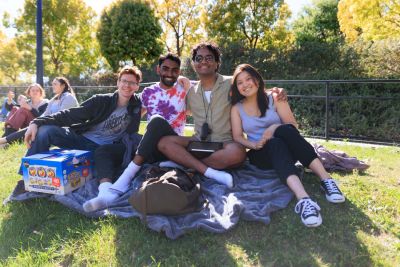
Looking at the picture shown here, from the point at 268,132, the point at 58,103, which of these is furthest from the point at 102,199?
the point at 58,103

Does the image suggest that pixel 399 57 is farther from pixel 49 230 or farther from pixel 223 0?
pixel 223 0

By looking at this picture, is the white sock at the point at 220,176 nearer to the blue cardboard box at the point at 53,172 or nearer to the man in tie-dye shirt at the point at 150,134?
the man in tie-dye shirt at the point at 150,134

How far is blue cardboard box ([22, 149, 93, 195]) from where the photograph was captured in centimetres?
328

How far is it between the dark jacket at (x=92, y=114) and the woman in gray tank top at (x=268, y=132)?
3.88 feet

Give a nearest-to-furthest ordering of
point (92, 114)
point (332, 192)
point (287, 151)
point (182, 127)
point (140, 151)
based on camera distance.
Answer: point (332, 192), point (287, 151), point (140, 151), point (92, 114), point (182, 127)

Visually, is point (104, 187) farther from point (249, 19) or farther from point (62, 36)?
point (62, 36)

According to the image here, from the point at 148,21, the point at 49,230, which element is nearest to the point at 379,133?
the point at 49,230

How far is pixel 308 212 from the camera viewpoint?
2.65 m

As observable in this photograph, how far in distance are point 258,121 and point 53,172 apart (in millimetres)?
2062

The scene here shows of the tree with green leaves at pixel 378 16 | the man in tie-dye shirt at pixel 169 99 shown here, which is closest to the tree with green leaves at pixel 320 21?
the tree with green leaves at pixel 378 16

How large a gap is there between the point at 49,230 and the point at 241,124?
2.05 meters

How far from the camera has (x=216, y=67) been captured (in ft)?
12.4

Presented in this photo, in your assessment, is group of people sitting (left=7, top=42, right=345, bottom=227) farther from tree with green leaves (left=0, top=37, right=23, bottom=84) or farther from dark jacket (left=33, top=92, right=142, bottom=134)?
tree with green leaves (left=0, top=37, right=23, bottom=84)

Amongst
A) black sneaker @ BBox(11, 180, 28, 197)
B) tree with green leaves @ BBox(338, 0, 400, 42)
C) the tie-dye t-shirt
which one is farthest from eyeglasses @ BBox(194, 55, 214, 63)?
tree with green leaves @ BBox(338, 0, 400, 42)
